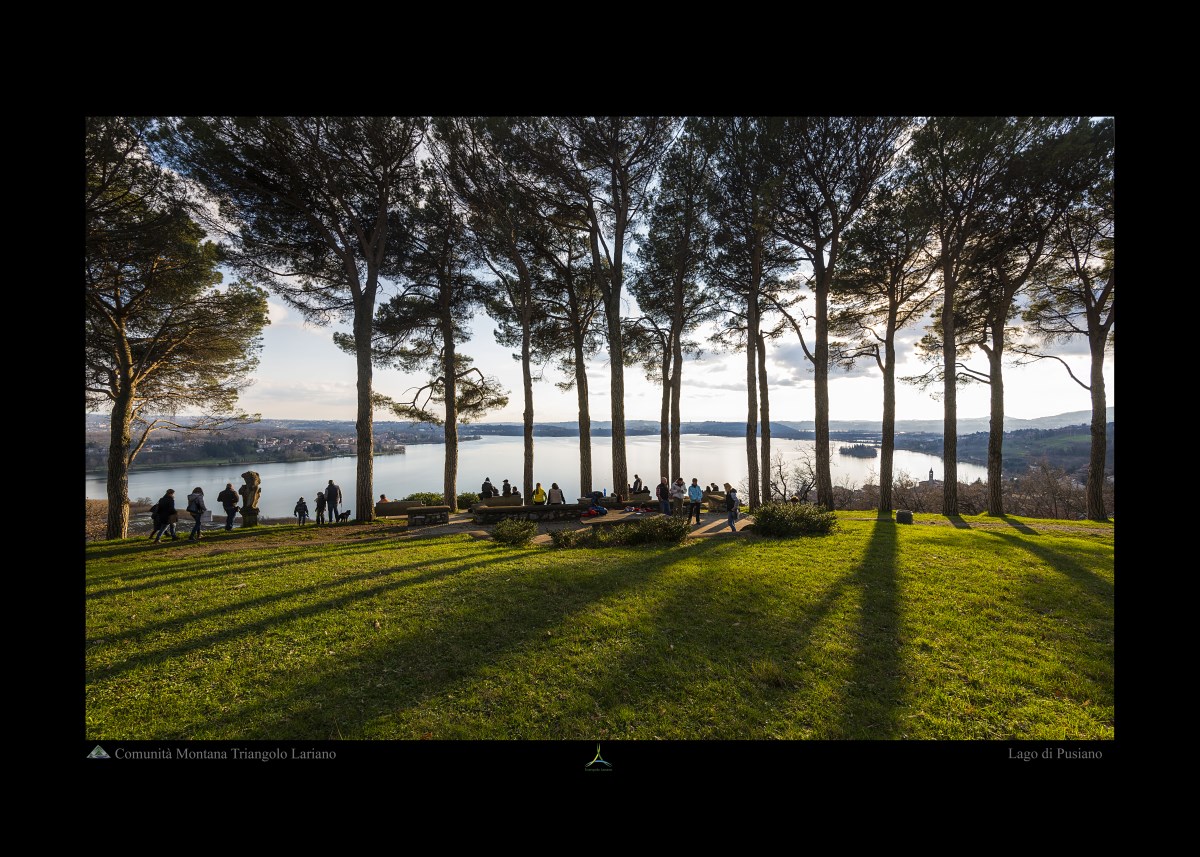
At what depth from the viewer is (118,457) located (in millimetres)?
9664

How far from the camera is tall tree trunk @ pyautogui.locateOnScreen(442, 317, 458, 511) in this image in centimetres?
1372

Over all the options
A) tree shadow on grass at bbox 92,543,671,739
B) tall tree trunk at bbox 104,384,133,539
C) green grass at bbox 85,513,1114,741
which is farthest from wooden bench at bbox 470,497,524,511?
tall tree trunk at bbox 104,384,133,539

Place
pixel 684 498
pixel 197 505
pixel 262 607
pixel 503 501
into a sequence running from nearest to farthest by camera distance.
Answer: pixel 262 607 < pixel 197 505 < pixel 684 498 < pixel 503 501

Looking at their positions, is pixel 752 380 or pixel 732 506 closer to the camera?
pixel 732 506

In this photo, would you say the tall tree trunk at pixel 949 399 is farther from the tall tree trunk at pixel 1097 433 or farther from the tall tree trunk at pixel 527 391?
the tall tree trunk at pixel 527 391

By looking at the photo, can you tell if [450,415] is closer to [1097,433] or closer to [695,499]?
[695,499]

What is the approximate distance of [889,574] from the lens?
18.2ft

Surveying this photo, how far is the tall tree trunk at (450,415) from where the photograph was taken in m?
13.7

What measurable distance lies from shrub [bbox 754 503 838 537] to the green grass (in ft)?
7.23

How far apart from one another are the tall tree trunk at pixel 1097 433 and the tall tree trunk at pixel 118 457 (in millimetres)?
28102

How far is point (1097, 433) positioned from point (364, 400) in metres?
22.7
